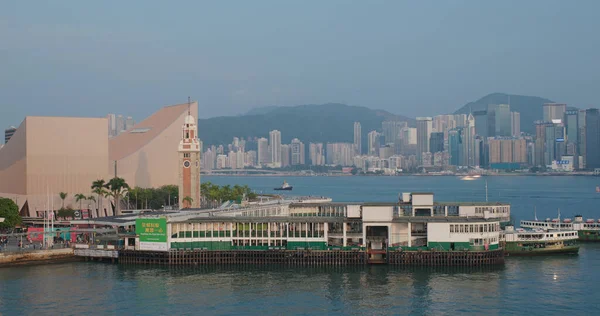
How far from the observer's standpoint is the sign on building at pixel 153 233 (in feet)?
126

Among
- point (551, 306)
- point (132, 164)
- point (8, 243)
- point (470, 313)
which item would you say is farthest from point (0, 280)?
point (132, 164)

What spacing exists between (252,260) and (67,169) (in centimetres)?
2858

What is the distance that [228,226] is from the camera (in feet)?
129

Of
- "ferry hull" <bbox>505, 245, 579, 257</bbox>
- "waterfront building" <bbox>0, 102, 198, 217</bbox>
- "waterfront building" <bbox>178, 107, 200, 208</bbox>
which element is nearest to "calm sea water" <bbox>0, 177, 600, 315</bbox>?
"ferry hull" <bbox>505, 245, 579, 257</bbox>

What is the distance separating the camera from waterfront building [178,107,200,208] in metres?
55.8

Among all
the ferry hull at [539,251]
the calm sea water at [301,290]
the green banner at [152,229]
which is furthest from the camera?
the ferry hull at [539,251]

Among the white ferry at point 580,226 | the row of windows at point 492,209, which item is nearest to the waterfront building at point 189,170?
the row of windows at point 492,209

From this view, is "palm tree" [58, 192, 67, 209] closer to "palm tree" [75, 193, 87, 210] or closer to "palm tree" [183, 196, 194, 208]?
"palm tree" [75, 193, 87, 210]

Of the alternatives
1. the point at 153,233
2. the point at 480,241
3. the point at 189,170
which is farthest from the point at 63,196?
the point at 480,241

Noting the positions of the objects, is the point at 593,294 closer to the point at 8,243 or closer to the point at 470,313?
the point at 470,313

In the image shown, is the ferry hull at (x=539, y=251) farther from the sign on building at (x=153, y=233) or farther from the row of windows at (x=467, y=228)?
the sign on building at (x=153, y=233)

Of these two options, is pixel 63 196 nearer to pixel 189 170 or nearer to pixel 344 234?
pixel 189 170

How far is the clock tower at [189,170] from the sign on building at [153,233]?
1582 centimetres

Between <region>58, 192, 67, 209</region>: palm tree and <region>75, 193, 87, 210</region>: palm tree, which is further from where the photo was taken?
<region>75, 193, 87, 210</region>: palm tree
